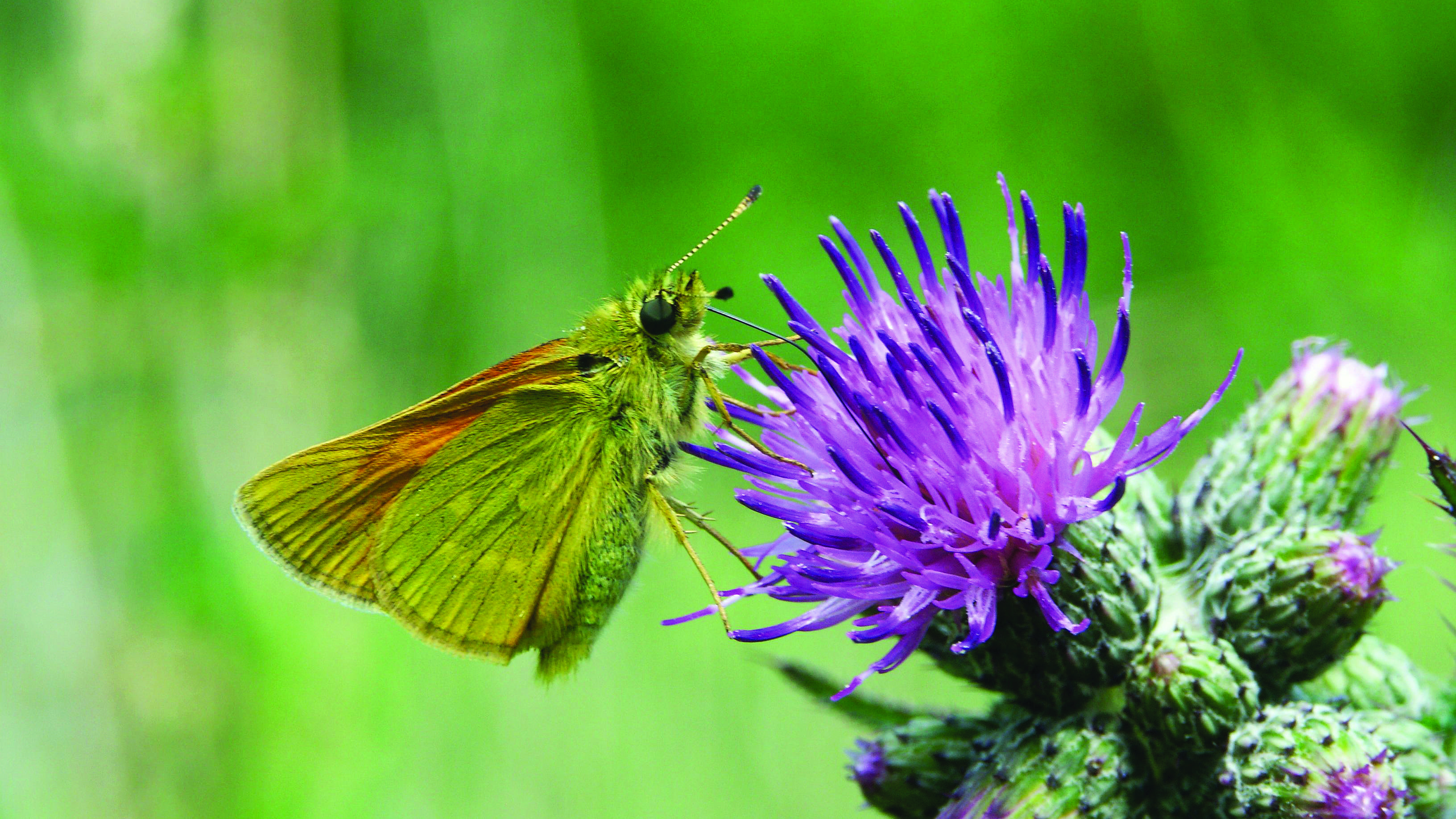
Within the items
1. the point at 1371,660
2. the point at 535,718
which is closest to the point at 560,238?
the point at 535,718

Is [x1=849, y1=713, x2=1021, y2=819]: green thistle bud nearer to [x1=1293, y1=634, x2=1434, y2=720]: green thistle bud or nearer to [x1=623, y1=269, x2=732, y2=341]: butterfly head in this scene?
[x1=1293, y1=634, x2=1434, y2=720]: green thistle bud

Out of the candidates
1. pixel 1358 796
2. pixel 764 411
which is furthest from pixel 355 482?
pixel 1358 796

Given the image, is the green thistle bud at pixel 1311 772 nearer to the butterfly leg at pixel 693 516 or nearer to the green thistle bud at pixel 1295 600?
the green thistle bud at pixel 1295 600

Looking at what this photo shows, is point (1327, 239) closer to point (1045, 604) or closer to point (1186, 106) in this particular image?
point (1186, 106)

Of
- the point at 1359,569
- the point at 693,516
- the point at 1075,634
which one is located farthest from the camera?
the point at 693,516

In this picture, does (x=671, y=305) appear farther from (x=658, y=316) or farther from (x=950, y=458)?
(x=950, y=458)

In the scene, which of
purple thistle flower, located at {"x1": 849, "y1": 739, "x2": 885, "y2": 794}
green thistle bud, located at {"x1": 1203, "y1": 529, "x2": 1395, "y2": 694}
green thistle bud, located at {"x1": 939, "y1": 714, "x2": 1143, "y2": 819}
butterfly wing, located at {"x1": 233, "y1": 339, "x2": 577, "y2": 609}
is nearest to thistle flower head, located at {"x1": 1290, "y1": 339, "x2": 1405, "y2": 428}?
green thistle bud, located at {"x1": 1203, "y1": 529, "x2": 1395, "y2": 694}
